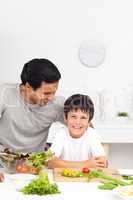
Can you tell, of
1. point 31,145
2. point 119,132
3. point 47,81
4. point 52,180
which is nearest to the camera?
point 52,180

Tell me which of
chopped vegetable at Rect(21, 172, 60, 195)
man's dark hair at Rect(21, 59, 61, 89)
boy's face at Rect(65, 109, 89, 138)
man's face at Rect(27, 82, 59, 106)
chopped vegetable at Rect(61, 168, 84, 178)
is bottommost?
chopped vegetable at Rect(61, 168, 84, 178)

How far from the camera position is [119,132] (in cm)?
337

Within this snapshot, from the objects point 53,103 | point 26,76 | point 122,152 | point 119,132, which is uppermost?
point 26,76

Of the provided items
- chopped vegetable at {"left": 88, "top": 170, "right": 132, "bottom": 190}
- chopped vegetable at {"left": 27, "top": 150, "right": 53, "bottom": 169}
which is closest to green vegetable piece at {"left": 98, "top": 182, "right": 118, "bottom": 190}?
chopped vegetable at {"left": 88, "top": 170, "right": 132, "bottom": 190}

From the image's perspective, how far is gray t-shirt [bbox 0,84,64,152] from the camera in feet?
7.64

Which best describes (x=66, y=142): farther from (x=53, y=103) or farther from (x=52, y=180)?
(x=52, y=180)

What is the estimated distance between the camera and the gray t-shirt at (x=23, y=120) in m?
2.33

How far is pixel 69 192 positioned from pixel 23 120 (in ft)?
2.60

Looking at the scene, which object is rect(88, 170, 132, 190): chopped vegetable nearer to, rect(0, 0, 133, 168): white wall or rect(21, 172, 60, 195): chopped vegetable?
rect(21, 172, 60, 195): chopped vegetable

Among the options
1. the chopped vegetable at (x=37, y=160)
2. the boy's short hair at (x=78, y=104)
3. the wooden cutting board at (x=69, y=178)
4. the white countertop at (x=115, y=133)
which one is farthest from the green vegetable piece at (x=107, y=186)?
the white countertop at (x=115, y=133)

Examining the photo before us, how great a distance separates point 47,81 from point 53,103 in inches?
7.9

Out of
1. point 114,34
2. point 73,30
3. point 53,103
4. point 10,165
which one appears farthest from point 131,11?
point 10,165

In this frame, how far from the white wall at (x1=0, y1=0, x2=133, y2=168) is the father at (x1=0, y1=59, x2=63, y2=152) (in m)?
1.31

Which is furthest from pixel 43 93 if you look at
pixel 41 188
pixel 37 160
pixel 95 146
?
pixel 41 188
